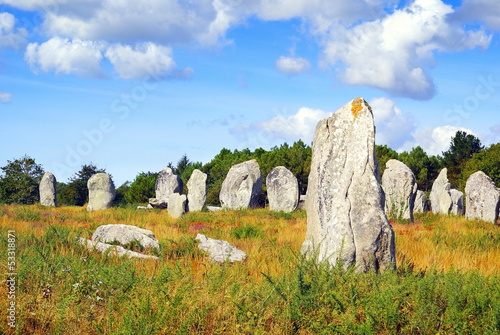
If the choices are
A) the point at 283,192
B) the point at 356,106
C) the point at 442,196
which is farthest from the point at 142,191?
the point at 356,106

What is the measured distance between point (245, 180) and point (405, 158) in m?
26.4

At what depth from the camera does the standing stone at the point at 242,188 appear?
30875 millimetres

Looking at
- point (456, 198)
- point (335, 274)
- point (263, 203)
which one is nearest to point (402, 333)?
point (335, 274)

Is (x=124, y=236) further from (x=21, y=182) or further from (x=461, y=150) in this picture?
(x=461, y=150)

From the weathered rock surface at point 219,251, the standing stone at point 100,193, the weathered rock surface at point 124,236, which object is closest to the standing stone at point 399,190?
the weathered rock surface at point 219,251

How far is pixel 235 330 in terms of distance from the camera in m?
5.73

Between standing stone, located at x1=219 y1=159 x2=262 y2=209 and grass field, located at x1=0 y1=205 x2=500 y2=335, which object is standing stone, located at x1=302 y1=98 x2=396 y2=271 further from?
standing stone, located at x1=219 y1=159 x2=262 y2=209

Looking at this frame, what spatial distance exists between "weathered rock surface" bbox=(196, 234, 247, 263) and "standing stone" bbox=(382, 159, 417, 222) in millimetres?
13125

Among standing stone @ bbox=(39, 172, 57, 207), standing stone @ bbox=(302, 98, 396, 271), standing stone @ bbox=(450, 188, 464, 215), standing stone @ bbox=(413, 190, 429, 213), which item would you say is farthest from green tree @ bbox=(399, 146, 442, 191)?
standing stone @ bbox=(302, 98, 396, 271)

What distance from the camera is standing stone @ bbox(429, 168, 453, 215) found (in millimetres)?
29484

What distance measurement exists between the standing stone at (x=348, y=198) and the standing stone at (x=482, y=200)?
58.8ft

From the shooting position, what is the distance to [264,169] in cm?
4756

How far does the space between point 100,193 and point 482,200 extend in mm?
19587

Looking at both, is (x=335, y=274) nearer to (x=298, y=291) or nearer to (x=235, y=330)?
(x=298, y=291)
